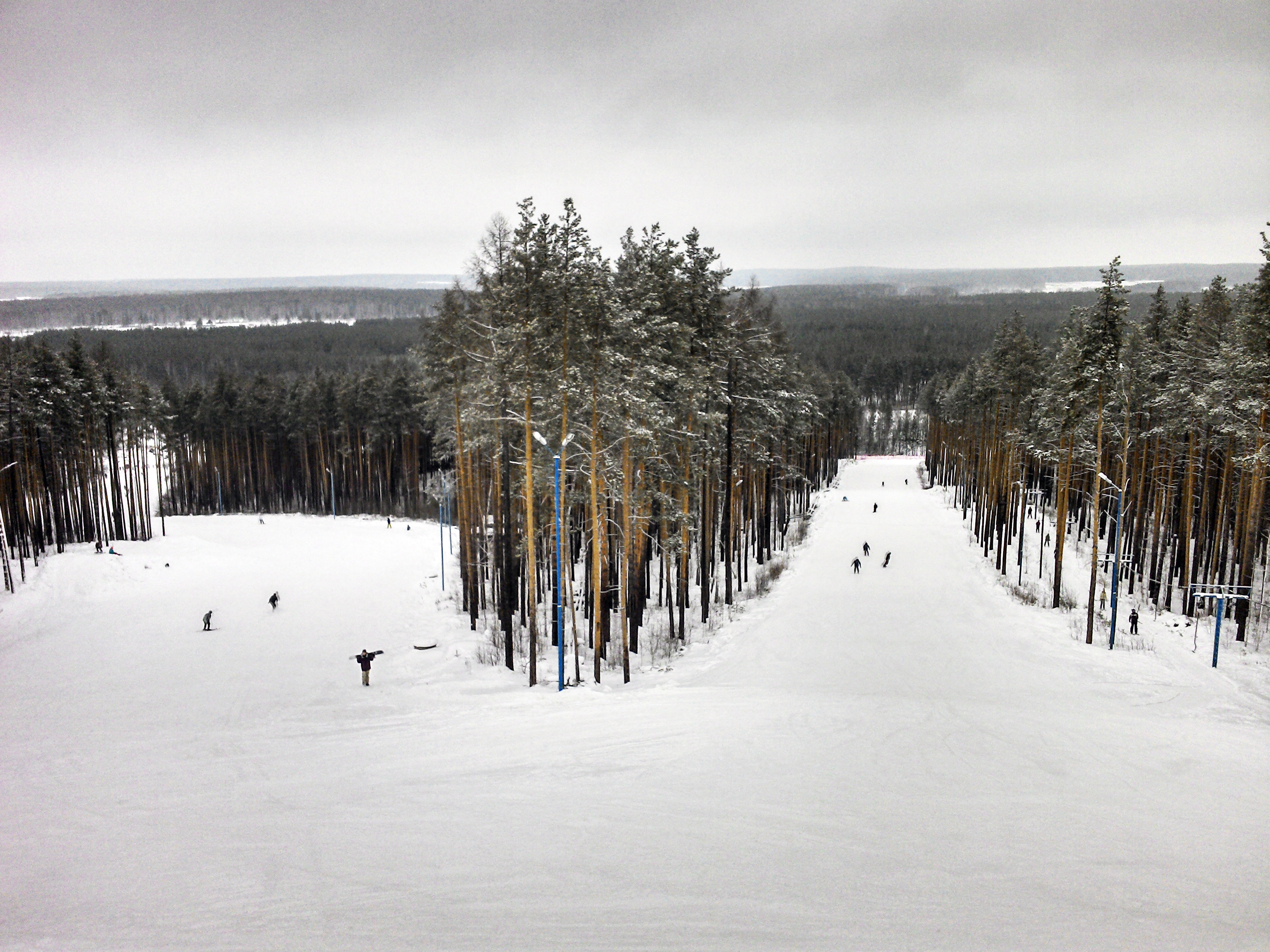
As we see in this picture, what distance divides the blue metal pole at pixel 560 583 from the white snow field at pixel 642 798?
0.90m

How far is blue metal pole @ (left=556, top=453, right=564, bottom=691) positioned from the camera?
16.2m

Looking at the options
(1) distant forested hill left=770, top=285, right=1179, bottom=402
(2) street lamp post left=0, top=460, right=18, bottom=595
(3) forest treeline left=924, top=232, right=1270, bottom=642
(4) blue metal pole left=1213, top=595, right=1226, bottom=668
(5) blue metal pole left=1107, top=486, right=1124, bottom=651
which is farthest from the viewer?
(1) distant forested hill left=770, top=285, right=1179, bottom=402

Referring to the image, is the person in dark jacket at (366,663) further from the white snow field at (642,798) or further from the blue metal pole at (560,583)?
the blue metal pole at (560,583)

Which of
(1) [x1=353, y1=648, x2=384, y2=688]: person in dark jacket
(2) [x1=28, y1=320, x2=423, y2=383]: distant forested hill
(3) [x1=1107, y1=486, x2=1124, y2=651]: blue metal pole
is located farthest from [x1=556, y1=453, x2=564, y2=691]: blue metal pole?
(2) [x1=28, y1=320, x2=423, y2=383]: distant forested hill

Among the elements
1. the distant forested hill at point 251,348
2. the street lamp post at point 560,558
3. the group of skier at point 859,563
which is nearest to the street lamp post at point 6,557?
the street lamp post at point 560,558

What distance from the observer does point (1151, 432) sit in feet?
89.6

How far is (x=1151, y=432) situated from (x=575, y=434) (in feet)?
77.4

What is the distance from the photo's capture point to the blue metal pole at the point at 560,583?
1622cm

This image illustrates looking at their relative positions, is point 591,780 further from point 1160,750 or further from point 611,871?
point 1160,750

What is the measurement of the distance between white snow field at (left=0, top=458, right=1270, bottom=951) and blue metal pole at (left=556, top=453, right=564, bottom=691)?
0.90 metres

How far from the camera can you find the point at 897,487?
73938mm

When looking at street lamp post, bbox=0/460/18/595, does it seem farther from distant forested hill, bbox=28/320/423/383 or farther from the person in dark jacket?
distant forested hill, bbox=28/320/423/383

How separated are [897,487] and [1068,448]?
48783 mm

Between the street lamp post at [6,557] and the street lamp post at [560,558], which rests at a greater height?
the street lamp post at [560,558]
